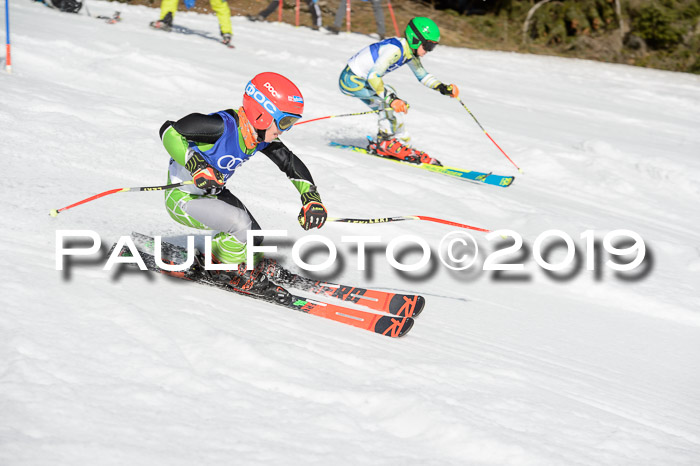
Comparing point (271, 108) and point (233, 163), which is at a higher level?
point (271, 108)

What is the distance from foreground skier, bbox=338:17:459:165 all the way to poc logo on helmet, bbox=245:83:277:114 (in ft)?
14.6

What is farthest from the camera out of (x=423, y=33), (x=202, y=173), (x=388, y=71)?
(x=388, y=71)

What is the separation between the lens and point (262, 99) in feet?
13.3

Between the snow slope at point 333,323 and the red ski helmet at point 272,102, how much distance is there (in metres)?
1.18

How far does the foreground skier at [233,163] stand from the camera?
4.04 meters

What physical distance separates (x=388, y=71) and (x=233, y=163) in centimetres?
488

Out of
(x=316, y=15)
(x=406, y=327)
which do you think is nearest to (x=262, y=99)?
(x=406, y=327)

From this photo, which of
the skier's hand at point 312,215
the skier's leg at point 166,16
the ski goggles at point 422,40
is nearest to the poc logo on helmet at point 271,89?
the skier's hand at point 312,215

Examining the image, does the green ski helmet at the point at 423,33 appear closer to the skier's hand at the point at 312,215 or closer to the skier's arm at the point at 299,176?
the skier's arm at the point at 299,176

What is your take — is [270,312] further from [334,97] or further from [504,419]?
[334,97]

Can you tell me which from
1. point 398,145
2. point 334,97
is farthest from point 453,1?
point 398,145

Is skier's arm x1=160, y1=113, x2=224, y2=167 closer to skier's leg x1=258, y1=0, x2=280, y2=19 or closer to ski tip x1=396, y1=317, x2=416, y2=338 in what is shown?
ski tip x1=396, y1=317, x2=416, y2=338

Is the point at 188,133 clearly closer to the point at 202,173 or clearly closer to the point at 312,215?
the point at 202,173

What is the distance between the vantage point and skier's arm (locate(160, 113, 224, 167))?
404cm
